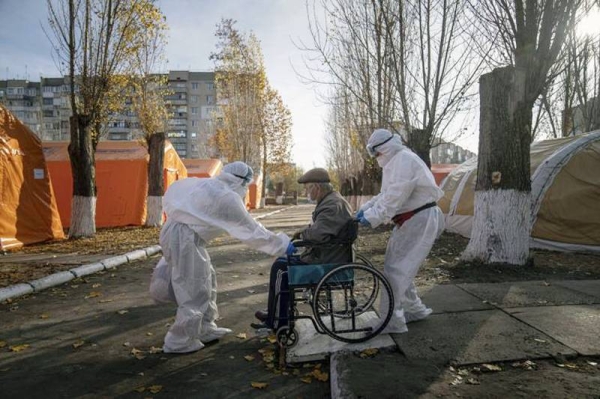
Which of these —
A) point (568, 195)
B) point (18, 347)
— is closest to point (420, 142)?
point (568, 195)

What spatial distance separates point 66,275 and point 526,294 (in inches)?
261

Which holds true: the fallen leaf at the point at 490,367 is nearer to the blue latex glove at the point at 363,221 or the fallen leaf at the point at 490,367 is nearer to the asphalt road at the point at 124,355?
the asphalt road at the point at 124,355

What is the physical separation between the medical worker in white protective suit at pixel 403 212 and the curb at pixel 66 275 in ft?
16.5

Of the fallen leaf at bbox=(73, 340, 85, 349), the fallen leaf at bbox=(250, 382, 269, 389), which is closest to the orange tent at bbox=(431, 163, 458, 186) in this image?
the fallen leaf at bbox=(73, 340, 85, 349)

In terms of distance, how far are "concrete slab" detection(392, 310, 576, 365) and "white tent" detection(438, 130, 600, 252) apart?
561 cm

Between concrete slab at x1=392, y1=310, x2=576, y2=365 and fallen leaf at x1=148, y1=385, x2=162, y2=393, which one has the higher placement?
concrete slab at x1=392, y1=310, x2=576, y2=365

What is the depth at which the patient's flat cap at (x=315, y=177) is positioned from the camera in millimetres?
3877

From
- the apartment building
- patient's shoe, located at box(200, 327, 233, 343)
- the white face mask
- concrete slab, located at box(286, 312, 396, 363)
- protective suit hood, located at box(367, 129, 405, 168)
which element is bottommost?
patient's shoe, located at box(200, 327, 233, 343)

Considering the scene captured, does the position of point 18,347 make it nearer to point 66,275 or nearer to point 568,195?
point 66,275

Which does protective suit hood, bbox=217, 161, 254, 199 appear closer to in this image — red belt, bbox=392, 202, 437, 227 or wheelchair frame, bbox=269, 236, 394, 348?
wheelchair frame, bbox=269, 236, 394, 348

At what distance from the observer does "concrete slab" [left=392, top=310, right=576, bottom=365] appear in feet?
10.7

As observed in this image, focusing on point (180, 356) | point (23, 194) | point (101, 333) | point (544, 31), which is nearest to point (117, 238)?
point (23, 194)

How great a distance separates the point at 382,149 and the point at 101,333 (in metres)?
3.40

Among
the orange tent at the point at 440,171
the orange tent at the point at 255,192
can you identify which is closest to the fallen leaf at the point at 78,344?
the orange tent at the point at 440,171
